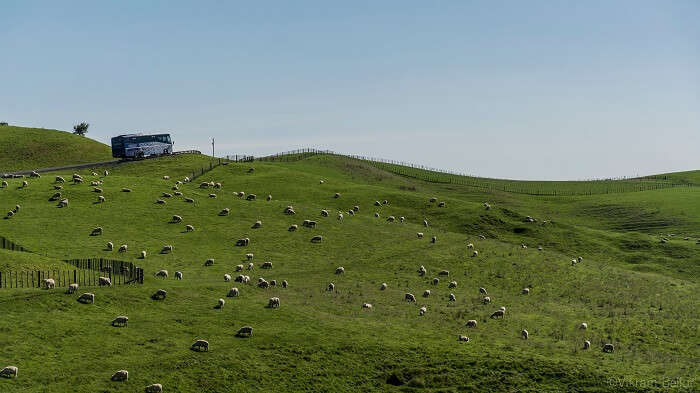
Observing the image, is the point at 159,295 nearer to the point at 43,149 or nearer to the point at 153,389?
the point at 153,389

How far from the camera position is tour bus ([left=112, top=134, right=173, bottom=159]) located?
135500 millimetres

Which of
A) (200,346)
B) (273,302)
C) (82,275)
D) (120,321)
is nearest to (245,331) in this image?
(200,346)

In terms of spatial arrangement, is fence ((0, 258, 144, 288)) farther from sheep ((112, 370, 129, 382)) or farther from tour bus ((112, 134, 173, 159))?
tour bus ((112, 134, 173, 159))

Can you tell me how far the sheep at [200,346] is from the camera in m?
47.3

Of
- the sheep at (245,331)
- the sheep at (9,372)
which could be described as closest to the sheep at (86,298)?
the sheep at (245,331)

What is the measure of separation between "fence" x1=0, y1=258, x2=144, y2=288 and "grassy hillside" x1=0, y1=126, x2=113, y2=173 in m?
83.0

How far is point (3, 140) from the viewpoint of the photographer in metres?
158

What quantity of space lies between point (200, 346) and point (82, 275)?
2068cm

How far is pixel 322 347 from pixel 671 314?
3525 cm

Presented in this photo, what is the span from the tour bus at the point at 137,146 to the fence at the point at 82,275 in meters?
70.1

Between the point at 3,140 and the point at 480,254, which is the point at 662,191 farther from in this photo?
the point at 3,140

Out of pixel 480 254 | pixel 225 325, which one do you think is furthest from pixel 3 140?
pixel 225 325

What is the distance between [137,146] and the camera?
5364 inches

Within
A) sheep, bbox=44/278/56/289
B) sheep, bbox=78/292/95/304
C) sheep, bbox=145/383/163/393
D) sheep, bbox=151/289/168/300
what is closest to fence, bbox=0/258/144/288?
sheep, bbox=44/278/56/289
